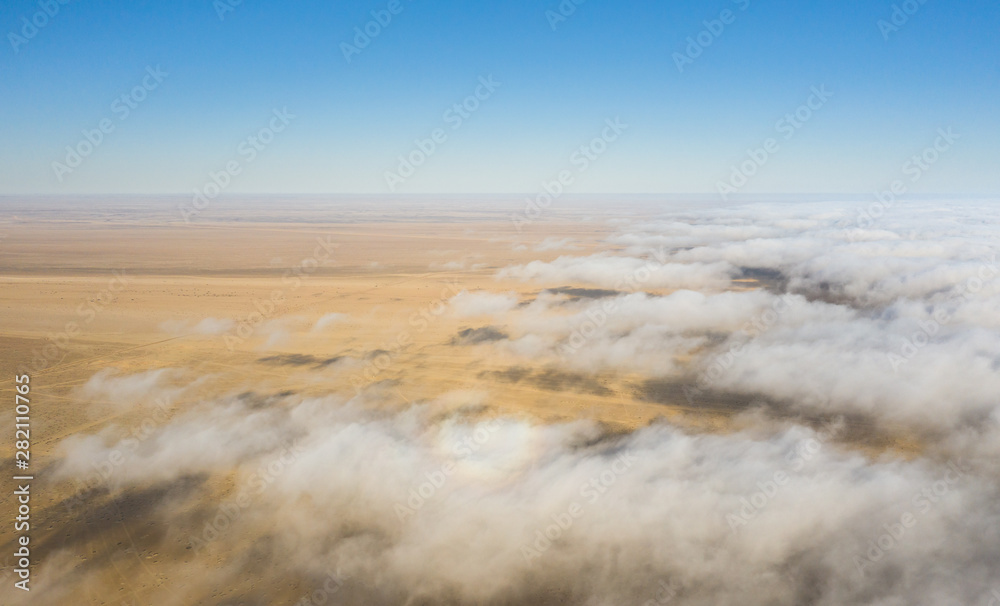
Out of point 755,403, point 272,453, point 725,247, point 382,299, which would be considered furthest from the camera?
point 725,247

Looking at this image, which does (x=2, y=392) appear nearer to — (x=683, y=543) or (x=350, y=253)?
(x=683, y=543)

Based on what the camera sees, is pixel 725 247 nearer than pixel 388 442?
No

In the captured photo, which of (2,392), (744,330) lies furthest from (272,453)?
(744,330)

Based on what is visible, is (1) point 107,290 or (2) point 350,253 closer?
(1) point 107,290

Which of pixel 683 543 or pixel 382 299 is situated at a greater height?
pixel 382 299

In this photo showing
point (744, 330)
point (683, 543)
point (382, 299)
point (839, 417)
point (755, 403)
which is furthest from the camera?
point (382, 299)

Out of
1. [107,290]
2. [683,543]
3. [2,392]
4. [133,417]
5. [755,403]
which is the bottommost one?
[683,543]

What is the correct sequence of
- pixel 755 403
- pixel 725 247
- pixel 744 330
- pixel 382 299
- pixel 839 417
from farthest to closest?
pixel 725 247, pixel 382 299, pixel 744 330, pixel 755 403, pixel 839 417

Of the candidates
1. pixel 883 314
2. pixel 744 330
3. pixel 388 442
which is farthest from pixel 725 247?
pixel 388 442

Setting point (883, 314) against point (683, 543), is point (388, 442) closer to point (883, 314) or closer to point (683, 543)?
point (683, 543)
